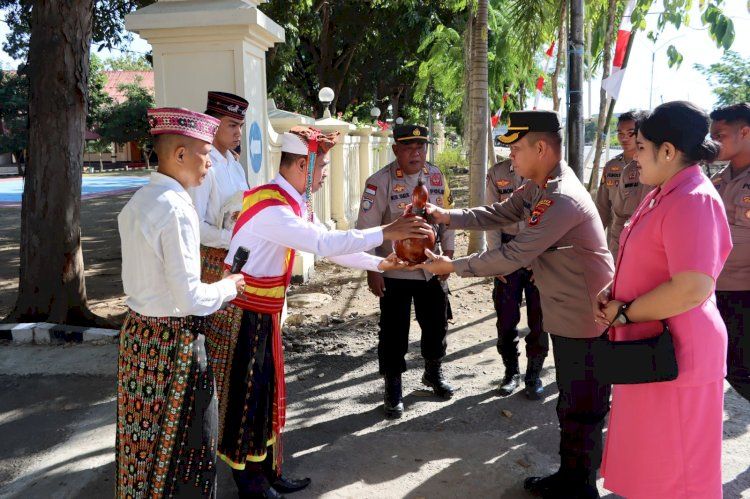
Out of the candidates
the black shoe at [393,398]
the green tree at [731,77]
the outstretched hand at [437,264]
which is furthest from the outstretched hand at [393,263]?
the green tree at [731,77]

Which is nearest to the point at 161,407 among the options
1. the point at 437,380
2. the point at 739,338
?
the point at 437,380

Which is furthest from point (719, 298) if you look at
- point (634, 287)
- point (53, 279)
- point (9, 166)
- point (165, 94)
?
point (9, 166)

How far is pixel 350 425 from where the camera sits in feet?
14.0

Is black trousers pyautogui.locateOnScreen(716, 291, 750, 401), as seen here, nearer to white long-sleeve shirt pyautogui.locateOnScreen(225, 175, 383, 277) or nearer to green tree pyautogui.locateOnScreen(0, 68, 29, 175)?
white long-sleeve shirt pyautogui.locateOnScreen(225, 175, 383, 277)

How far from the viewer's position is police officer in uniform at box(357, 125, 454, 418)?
14.4ft

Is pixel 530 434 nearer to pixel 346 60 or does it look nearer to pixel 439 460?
pixel 439 460

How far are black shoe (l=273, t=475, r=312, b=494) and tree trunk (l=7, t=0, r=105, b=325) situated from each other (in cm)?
369

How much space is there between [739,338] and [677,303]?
168 cm

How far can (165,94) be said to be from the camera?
209 inches

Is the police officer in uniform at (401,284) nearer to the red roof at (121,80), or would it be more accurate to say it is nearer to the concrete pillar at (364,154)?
the concrete pillar at (364,154)

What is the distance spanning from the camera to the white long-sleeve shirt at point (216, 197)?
12.4 feet

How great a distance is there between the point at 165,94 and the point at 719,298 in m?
4.41

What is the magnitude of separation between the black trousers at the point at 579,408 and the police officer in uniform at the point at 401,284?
4.43 feet

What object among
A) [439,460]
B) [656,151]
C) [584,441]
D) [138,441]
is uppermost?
[656,151]
